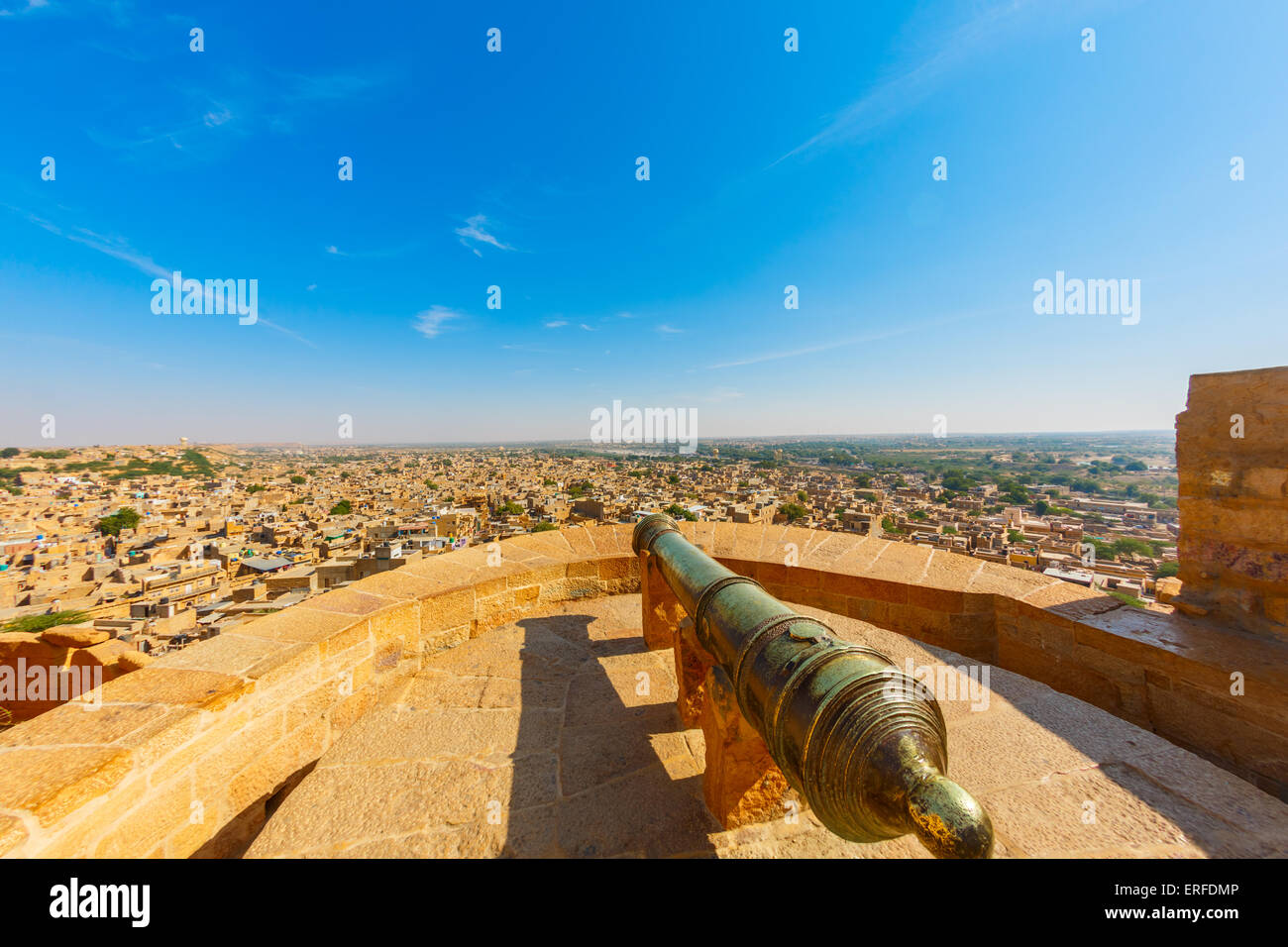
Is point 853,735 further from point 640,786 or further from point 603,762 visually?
point 603,762

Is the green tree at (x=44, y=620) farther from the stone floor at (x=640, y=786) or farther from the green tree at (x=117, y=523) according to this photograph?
the green tree at (x=117, y=523)

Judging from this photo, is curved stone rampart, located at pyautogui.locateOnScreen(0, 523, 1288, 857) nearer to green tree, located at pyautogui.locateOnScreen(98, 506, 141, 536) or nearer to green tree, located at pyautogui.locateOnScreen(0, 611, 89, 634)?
green tree, located at pyautogui.locateOnScreen(0, 611, 89, 634)

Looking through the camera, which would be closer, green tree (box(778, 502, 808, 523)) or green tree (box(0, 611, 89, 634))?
green tree (box(0, 611, 89, 634))

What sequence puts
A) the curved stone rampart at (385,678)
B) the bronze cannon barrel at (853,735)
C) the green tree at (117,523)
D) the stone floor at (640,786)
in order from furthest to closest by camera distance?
the green tree at (117,523) < the stone floor at (640,786) < the curved stone rampart at (385,678) < the bronze cannon barrel at (853,735)

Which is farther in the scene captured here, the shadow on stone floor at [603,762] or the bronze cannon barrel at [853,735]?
the shadow on stone floor at [603,762]

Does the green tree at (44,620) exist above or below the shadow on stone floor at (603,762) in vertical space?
A: below

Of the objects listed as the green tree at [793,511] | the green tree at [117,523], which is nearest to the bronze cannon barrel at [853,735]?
the green tree at [793,511]

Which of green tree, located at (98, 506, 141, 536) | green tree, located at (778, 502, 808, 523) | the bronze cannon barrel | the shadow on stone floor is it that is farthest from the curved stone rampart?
green tree, located at (98, 506, 141, 536)
